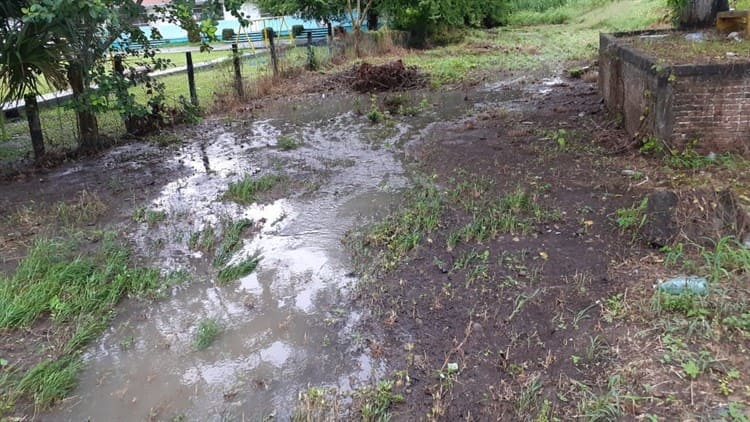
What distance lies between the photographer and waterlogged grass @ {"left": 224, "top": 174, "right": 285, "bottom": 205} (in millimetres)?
5894

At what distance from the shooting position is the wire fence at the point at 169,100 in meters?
8.04

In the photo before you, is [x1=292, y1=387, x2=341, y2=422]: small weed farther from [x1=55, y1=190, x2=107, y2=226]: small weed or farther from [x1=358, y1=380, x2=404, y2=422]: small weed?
[x1=55, y1=190, x2=107, y2=226]: small weed

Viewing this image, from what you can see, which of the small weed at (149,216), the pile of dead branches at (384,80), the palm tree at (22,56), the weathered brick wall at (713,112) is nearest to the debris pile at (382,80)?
the pile of dead branches at (384,80)

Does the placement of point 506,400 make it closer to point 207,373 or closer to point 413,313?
point 413,313

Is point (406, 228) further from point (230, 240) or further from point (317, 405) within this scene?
point (317, 405)

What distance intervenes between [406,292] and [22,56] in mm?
5410

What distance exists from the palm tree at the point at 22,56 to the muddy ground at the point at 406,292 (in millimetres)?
1103

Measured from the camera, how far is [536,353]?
3217 mm

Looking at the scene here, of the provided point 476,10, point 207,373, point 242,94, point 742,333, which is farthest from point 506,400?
point 476,10

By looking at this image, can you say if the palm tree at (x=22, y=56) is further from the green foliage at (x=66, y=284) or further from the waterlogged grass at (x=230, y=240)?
the waterlogged grass at (x=230, y=240)

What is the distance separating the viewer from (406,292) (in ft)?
12.9

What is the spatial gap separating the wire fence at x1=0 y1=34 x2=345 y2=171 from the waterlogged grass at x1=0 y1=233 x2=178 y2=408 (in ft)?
9.46

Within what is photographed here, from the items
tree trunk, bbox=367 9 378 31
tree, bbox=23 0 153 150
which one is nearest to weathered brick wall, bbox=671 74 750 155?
tree, bbox=23 0 153 150

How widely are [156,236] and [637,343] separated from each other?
4.08m
